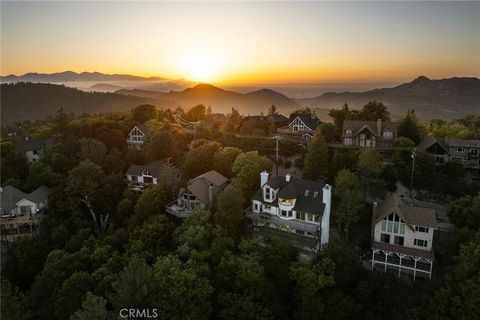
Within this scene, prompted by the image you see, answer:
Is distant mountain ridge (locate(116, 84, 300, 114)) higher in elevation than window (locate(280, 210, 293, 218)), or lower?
higher

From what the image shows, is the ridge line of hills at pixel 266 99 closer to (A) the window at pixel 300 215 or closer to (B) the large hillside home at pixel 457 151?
(B) the large hillside home at pixel 457 151

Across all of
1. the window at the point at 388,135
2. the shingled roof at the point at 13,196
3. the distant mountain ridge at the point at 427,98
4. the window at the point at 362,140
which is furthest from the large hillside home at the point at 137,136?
the distant mountain ridge at the point at 427,98

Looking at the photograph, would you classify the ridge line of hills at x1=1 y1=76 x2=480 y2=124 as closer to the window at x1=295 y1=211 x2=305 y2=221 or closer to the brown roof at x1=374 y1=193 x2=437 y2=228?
the window at x1=295 y1=211 x2=305 y2=221

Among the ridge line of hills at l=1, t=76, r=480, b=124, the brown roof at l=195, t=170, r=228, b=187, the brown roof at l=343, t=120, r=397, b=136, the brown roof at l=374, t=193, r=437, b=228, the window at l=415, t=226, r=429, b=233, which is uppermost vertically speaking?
the ridge line of hills at l=1, t=76, r=480, b=124

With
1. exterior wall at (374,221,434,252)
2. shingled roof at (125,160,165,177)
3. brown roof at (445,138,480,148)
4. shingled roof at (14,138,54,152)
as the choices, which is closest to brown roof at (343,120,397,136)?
brown roof at (445,138,480,148)

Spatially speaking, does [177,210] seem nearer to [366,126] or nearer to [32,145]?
[366,126]

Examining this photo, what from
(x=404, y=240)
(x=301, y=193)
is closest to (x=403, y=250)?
(x=404, y=240)
